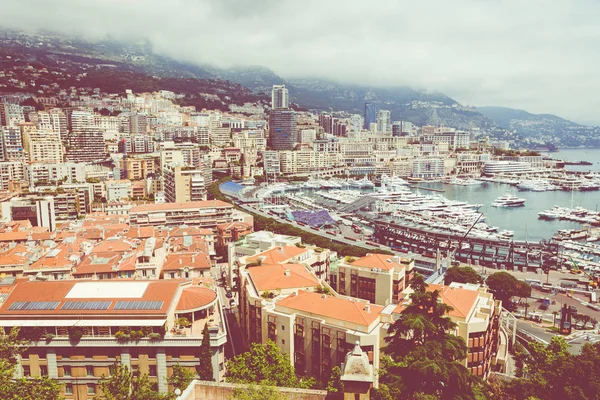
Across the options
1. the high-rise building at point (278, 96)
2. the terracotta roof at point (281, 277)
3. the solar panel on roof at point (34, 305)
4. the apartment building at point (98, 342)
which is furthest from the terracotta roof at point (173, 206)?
the high-rise building at point (278, 96)

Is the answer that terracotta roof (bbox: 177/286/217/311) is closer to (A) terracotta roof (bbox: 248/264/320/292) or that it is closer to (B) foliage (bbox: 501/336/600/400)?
(A) terracotta roof (bbox: 248/264/320/292)

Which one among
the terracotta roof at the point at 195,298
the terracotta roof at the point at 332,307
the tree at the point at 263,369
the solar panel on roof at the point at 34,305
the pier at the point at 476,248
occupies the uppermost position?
the solar panel on roof at the point at 34,305

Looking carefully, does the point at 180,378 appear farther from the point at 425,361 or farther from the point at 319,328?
the point at 425,361

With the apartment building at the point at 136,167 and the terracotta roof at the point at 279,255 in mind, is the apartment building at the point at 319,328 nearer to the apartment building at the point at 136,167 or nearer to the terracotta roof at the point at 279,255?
the terracotta roof at the point at 279,255

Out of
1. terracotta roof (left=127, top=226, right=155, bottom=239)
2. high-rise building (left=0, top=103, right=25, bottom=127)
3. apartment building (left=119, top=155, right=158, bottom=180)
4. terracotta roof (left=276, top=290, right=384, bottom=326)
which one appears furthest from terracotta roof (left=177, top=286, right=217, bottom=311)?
high-rise building (left=0, top=103, right=25, bottom=127)

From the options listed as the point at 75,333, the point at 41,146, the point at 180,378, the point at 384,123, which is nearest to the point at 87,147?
the point at 41,146

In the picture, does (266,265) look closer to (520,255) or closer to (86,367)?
(86,367)
